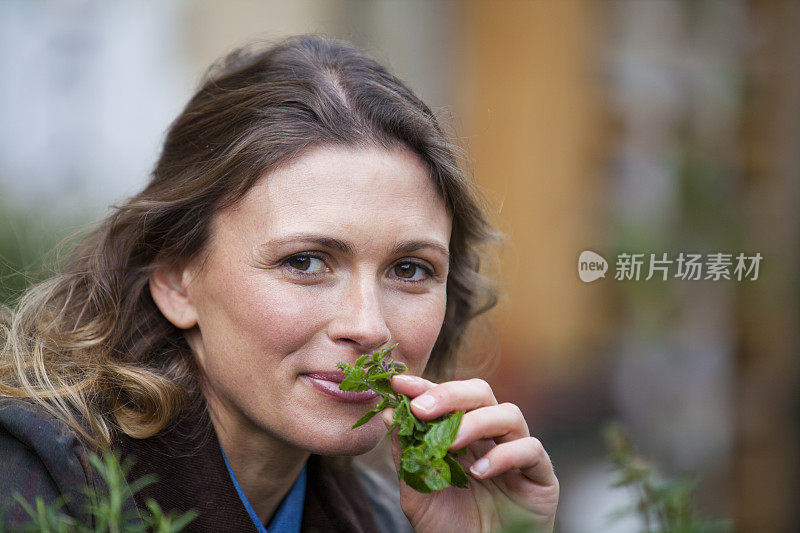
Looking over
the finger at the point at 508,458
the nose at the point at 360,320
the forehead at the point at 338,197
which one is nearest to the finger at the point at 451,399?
the finger at the point at 508,458

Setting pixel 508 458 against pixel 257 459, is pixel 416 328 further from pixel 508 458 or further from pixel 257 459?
pixel 257 459

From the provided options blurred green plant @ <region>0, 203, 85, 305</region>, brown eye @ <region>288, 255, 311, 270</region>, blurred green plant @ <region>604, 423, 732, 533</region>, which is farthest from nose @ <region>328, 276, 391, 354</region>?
blurred green plant @ <region>0, 203, 85, 305</region>

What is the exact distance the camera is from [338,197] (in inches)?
87.0

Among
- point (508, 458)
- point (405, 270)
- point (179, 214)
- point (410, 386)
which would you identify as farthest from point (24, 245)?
point (508, 458)

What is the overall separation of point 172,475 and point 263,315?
18.7 inches

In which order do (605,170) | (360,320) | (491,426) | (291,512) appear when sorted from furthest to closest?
(605,170)
(291,512)
(360,320)
(491,426)

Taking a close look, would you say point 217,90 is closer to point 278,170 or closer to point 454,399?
point 278,170

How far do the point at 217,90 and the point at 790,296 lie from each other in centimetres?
435

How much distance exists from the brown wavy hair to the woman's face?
0.28 feet

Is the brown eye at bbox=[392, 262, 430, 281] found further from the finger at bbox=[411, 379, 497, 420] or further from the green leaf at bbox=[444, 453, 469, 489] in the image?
the green leaf at bbox=[444, 453, 469, 489]

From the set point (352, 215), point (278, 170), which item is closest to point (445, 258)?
point (352, 215)

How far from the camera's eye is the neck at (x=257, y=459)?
8.07 feet

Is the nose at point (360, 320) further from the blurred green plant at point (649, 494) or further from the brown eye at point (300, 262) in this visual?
the blurred green plant at point (649, 494)

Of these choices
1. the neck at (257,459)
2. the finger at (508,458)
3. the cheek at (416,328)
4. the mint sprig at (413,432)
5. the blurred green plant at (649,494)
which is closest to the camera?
the blurred green plant at (649,494)
